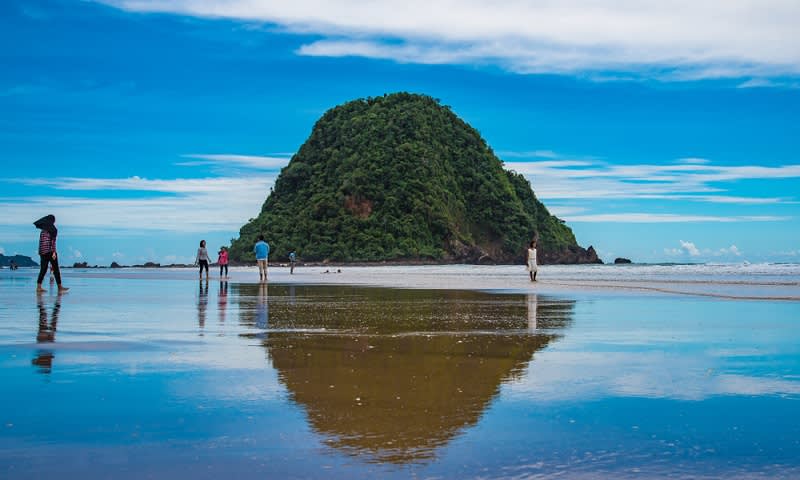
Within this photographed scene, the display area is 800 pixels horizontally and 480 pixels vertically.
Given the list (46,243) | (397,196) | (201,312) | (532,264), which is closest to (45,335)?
(201,312)

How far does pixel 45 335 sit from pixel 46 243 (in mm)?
12395

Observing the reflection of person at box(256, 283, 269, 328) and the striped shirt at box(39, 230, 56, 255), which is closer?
the reflection of person at box(256, 283, 269, 328)

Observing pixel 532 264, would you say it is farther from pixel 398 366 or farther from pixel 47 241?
pixel 398 366

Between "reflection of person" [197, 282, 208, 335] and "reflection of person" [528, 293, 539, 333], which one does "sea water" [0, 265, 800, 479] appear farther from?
"reflection of person" [197, 282, 208, 335]

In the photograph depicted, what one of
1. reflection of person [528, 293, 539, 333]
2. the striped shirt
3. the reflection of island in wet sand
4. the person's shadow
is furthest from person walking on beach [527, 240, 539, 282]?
the person's shadow

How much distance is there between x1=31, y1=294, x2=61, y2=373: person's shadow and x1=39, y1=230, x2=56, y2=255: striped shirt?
5.38 m

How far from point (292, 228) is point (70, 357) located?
112m

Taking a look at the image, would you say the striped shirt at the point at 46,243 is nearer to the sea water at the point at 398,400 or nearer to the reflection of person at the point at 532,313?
the sea water at the point at 398,400

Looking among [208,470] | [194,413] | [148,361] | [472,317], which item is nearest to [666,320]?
[472,317]

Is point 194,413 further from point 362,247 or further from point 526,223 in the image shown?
point 526,223

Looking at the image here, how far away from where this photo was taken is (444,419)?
4887 mm

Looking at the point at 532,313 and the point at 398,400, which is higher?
the point at 532,313

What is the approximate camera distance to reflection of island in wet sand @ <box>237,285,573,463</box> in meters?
4.62

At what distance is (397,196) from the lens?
117m
